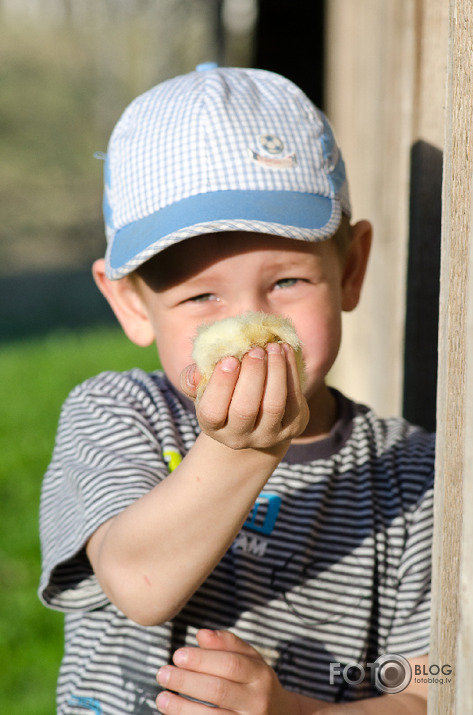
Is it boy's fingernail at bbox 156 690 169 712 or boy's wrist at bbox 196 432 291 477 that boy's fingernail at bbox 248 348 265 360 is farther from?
boy's fingernail at bbox 156 690 169 712

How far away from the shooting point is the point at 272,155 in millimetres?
1835

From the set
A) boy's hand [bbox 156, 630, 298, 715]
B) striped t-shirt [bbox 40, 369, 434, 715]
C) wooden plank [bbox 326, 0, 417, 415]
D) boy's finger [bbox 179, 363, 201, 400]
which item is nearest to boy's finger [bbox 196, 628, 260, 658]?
boy's hand [bbox 156, 630, 298, 715]

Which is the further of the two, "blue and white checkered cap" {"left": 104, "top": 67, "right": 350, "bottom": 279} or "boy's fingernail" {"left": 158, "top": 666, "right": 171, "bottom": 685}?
"blue and white checkered cap" {"left": 104, "top": 67, "right": 350, "bottom": 279}

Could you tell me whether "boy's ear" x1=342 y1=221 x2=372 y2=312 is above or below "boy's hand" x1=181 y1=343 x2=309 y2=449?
below

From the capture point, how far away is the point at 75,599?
6.14ft

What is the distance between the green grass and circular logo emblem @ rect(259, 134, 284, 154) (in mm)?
2203

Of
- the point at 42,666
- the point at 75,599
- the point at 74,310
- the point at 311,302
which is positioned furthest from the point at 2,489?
the point at 74,310

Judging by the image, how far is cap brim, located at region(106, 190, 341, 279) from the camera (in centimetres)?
173

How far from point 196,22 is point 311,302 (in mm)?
16999

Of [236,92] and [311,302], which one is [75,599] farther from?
[236,92]

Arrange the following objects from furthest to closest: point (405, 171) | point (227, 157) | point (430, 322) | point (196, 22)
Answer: point (196, 22)
point (405, 171)
point (430, 322)
point (227, 157)

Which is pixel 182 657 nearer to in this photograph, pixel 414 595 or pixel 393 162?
pixel 414 595

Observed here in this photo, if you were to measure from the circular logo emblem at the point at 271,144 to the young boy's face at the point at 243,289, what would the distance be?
0.20 metres

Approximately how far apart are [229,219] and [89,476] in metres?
0.62
